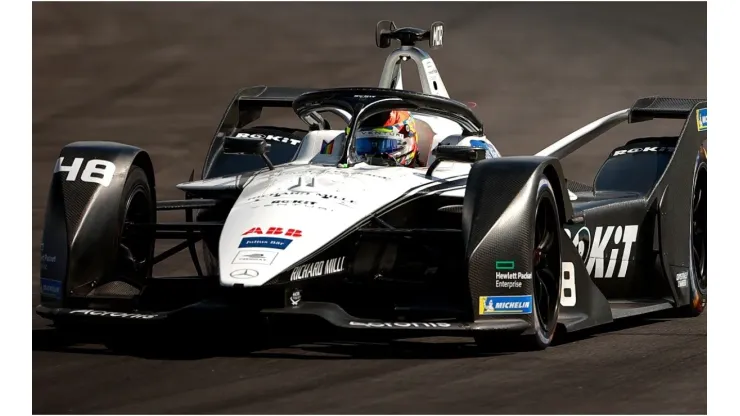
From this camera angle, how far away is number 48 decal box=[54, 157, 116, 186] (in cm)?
1034

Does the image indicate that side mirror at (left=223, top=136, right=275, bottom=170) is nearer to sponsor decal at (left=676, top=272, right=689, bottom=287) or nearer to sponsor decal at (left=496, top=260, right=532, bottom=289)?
sponsor decal at (left=496, top=260, right=532, bottom=289)

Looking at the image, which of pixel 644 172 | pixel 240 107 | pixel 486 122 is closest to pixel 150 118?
pixel 486 122

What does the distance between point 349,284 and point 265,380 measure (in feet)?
4.79

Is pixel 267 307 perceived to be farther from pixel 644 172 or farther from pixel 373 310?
pixel 644 172

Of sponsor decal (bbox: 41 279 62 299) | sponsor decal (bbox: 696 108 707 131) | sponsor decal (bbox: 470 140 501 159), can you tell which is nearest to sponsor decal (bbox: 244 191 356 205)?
sponsor decal (bbox: 41 279 62 299)

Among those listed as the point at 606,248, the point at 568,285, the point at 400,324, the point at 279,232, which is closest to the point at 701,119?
the point at 606,248

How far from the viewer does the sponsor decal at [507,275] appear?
30.7ft

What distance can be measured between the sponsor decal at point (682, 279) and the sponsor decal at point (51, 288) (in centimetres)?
485

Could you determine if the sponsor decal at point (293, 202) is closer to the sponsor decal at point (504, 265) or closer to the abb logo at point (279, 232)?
the abb logo at point (279, 232)

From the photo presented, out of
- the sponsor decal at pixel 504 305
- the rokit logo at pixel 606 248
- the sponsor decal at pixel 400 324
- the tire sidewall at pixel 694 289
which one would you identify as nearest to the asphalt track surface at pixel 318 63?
the tire sidewall at pixel 694 289

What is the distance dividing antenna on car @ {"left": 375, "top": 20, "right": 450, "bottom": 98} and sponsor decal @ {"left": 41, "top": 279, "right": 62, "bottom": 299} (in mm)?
3837

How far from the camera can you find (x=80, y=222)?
33.2ft

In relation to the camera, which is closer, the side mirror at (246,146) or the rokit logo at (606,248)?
the side mirror at (246,146)

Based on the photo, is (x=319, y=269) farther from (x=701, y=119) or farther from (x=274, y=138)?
(x=701, y=119)
